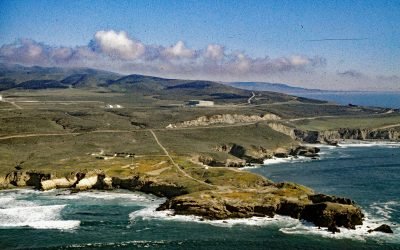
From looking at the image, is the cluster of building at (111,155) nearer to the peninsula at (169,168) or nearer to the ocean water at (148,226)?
the peninsula at (169,168)

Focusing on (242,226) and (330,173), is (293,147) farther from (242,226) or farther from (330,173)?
(242,226)

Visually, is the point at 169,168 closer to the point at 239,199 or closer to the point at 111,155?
the point at 111,155

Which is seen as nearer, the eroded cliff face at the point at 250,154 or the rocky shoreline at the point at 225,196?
the rocky shoreline at the point at 225,196

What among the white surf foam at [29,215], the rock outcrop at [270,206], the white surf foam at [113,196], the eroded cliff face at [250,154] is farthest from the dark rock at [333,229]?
the eroded cliff face at [250,154]

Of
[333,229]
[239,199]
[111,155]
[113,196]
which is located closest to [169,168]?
[113,196]

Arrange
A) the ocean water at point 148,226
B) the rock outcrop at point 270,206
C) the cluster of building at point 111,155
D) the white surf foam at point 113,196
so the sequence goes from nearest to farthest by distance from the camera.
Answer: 1. the ocean water at point 148,226
2. the rock outcrop at point 270,206
3. the white surf foam at point 113,196
4. the cluster of building at point 111,155

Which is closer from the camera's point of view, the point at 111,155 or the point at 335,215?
the point at 335,215

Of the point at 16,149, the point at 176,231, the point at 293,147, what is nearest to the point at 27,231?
the point at 176,231

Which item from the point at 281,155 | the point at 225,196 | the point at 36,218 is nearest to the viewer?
the point at 36,218

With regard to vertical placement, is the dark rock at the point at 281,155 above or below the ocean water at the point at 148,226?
above
